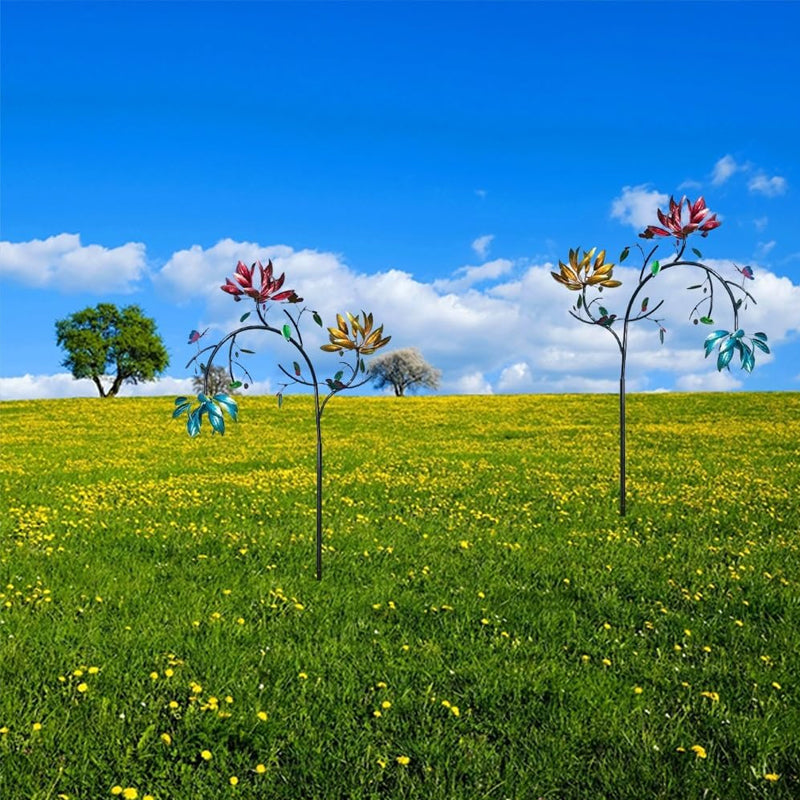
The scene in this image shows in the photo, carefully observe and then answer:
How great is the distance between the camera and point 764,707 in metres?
6.12

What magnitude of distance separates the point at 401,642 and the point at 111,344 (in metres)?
71.6

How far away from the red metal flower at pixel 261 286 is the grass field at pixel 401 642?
3692 millimetres

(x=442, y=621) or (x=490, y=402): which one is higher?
(x=490, y=402)

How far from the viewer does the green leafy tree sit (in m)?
70.1

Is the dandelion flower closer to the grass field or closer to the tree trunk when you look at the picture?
the grass field

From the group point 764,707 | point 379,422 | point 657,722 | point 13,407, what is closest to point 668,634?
point 764,707

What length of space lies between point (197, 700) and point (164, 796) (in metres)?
1.02

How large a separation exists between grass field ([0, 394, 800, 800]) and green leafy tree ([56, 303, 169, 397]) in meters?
58.8

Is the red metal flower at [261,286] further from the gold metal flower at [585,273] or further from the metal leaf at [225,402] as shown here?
the gold metal flower at [585,273]

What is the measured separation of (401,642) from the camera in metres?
7.23

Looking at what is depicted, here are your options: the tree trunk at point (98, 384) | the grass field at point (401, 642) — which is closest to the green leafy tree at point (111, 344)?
the tree trunk at point (98, 384)

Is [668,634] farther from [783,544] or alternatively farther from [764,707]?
[783,544]

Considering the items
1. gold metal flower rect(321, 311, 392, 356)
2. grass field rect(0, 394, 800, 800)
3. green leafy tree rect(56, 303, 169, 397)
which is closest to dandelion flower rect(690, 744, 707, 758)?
grass field rect(0, 394, 800, 800)

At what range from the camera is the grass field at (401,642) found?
5.18 m
